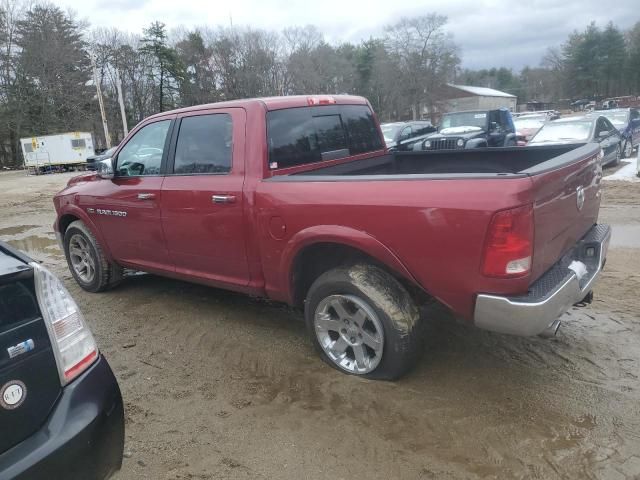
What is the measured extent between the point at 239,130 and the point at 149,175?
1.23m

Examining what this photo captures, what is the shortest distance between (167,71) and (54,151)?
28.0 meters

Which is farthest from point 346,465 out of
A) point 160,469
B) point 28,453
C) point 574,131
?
point 574,131

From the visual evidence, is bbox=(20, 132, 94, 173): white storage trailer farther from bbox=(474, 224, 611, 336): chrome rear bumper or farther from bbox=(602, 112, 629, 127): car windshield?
bbox=(474, 224, 611, 336): chrome rear bumper

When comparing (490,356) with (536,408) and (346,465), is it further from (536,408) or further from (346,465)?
(346,465)

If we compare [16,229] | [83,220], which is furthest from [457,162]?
[16,229]

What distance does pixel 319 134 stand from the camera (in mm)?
4172

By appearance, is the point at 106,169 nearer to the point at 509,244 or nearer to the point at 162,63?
the point at 509,244

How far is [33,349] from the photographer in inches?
73.5

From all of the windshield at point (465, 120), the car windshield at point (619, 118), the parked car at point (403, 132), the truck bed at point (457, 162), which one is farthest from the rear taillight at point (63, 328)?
the car windshield at point (619, 118)

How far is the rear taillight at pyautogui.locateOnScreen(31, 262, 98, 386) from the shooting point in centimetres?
196

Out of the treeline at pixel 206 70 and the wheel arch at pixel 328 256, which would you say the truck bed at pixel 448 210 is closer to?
the wheel arch at pixel 328 256

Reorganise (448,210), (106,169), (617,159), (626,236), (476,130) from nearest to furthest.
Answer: (448,210)
(106,169)
(626,236)
(617,159)
(476,130)

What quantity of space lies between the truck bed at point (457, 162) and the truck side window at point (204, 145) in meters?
0.66

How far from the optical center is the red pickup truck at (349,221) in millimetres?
2701
